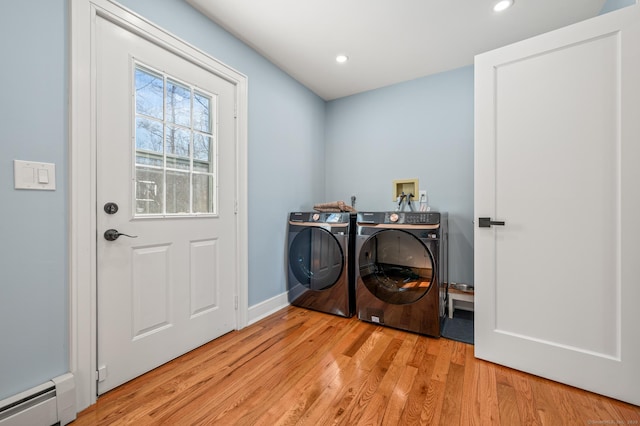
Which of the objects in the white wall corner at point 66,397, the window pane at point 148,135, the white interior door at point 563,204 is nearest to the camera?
the white wall corner at point 66,397

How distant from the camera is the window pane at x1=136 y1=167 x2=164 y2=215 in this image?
4.94 feet

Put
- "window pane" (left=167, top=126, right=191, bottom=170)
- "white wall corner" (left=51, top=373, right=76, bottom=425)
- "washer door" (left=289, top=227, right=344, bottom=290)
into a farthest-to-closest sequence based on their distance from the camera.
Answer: "washer door" (left=289, top=227, right=344, bottom=290), "window pane" (left=167, top=126, right=191, bottom=170), "white wall corner" (left=51, top=373, right=76, bottom=425)

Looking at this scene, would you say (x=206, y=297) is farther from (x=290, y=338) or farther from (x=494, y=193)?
(x=494, y=193)

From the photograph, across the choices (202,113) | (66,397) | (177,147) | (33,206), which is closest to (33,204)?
(33,206)

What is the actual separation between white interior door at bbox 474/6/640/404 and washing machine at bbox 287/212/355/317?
39.3 inches

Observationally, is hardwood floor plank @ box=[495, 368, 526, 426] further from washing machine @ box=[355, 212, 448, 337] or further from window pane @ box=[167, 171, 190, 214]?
window pane @ box=[167, 171, 190, 214]

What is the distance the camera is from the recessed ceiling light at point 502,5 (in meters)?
1.66

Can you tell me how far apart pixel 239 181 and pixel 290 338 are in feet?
4.16

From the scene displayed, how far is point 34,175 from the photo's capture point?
111 centimetres

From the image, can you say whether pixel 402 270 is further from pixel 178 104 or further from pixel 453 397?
pixel 178 104

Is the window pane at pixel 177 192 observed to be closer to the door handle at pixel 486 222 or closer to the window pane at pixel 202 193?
the window pane at pixel 202 193

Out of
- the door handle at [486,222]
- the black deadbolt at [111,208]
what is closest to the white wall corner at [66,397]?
the black deadbolt at [111,208]

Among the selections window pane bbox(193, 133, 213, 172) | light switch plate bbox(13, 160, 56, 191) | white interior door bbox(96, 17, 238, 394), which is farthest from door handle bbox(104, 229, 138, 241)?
window pane bbox(193, 133, 213, 172)

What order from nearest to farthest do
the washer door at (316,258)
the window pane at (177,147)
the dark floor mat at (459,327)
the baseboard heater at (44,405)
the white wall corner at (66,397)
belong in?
1. the baseboard heater at (44,405)
2. the white wall corner at (66,397)
3. the window pane at (177,147)
4. the dark floor mat at (459,327)
5. the washer door at (316,258)
